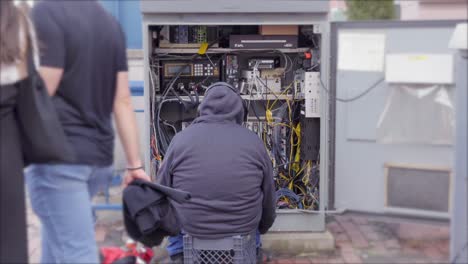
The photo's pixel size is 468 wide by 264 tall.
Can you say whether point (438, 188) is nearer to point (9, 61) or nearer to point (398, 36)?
point (398, 36)

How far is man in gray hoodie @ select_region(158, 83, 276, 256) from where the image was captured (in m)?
3.47

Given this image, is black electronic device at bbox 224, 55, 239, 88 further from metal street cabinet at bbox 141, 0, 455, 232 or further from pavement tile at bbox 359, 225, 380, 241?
pavement tile at bbox 359, 225, 380, 241

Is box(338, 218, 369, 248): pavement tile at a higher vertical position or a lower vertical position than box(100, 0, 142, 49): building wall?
lower

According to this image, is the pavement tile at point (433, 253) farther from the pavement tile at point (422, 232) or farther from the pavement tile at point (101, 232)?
the pavement tile at point (101, 232)

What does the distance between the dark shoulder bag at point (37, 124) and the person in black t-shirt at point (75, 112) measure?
7 cm

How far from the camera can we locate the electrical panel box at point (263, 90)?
4984 millimetres

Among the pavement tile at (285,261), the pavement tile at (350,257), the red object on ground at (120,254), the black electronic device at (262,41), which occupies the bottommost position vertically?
the pavement tile at (285,261)

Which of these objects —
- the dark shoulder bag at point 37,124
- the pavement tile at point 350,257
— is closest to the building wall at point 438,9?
the pavement tile at point 350,257

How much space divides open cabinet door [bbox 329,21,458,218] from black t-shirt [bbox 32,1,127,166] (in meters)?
2.42

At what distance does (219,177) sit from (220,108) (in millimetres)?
488

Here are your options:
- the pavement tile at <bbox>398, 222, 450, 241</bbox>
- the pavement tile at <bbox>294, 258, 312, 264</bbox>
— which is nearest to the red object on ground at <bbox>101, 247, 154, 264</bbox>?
the pavement tile at <bbox>294, 258, 312, 264</bbox>

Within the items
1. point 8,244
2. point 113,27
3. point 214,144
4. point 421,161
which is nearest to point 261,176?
point 214,144

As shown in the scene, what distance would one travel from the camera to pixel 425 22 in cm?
416

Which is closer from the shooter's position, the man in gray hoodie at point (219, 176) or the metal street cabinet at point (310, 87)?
the man in gray hoodie at point (219, 176)
